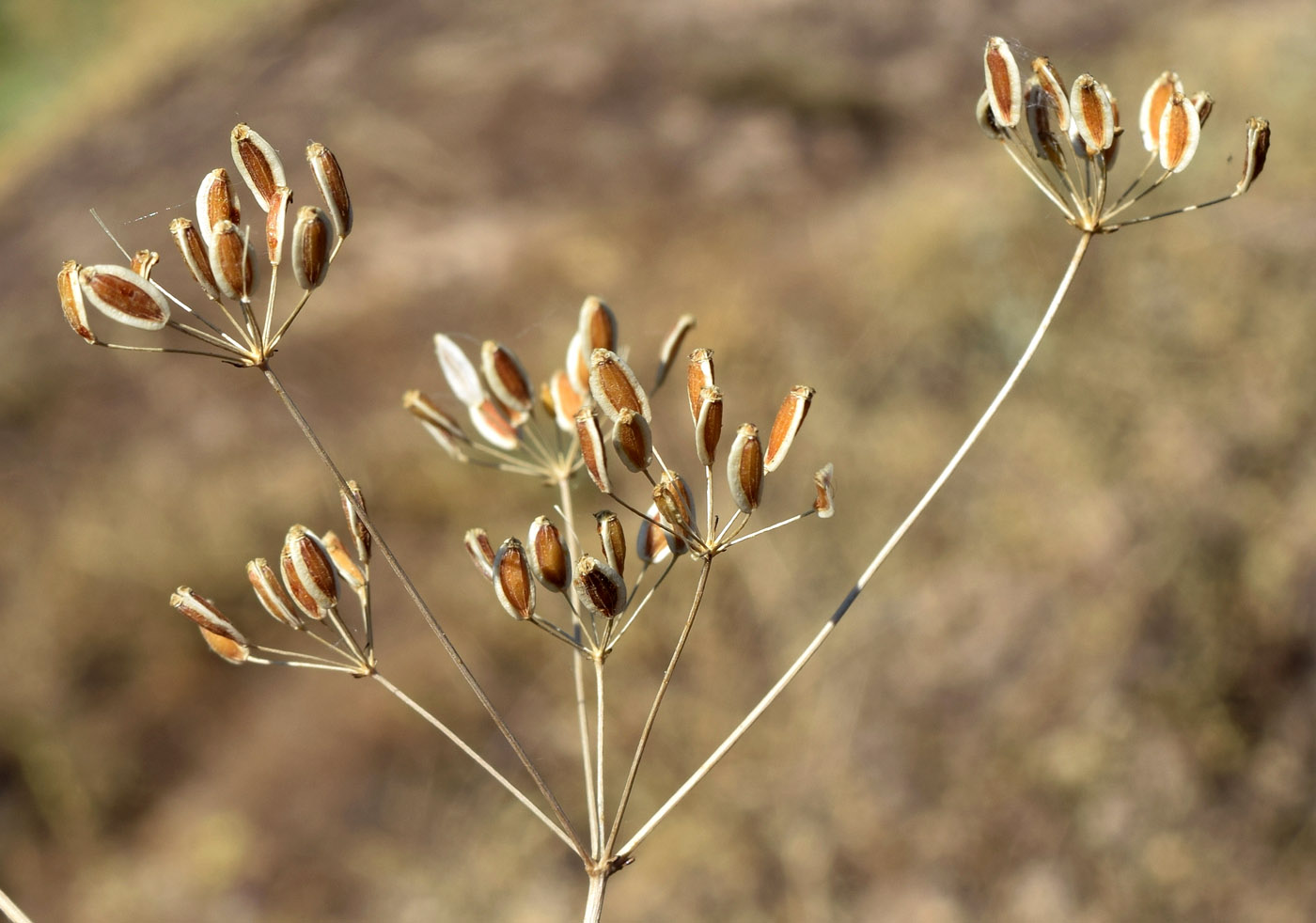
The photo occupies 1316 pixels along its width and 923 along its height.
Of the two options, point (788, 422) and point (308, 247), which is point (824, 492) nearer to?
point (788, 422)

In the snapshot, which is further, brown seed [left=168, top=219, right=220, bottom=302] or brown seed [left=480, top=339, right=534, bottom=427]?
brown seed [left=480, top=339, right=534, bottom=427]

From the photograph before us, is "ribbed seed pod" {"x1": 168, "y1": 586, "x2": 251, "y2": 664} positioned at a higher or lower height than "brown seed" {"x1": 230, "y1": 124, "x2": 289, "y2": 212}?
lower

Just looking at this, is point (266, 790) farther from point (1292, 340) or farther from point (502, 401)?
point (1292, 340)

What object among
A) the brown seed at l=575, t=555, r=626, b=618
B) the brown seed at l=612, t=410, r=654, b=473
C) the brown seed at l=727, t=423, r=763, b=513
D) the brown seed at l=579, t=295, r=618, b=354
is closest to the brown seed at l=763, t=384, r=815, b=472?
the brown seed at l=727, t=423, r=763, b=513

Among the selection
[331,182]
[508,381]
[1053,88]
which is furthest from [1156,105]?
[331,182]

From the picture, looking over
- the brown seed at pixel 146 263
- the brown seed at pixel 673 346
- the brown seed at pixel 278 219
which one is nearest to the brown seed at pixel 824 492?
the brown seed at pixel 673 346

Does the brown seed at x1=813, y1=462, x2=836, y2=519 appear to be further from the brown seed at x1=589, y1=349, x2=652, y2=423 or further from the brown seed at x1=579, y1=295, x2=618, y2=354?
the brown seed at x1=579, y1=295, x2=618, y2=354

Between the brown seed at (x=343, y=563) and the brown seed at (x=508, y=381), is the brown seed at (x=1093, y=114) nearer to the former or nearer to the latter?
the brown seed at (x=508, y=381)
